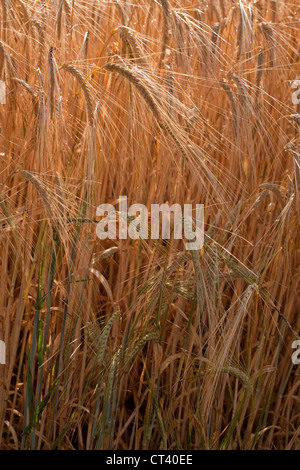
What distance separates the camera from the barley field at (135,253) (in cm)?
101

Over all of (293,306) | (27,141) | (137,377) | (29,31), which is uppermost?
(29,31)

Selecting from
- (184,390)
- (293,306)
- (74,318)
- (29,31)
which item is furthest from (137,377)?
(29,31)

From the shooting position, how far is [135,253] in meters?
1.21

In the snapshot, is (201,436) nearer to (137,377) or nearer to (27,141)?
(137,377)

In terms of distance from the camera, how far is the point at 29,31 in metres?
1.18

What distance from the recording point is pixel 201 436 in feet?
3.51

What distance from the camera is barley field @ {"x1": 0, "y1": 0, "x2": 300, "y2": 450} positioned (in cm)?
101

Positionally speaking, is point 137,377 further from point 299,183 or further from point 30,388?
point 299,183

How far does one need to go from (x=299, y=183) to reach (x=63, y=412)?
0.62 m

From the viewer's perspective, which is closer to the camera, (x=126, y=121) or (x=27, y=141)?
(x=27, y=141)

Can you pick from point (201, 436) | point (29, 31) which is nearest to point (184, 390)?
point (201, 436)
